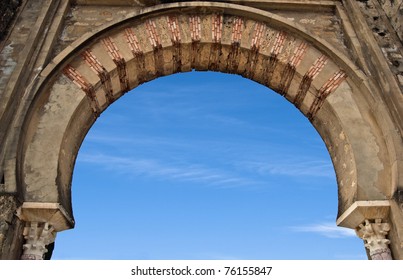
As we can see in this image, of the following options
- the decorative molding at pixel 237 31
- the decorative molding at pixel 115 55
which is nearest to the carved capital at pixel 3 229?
the decorative molding at pixel 115 55

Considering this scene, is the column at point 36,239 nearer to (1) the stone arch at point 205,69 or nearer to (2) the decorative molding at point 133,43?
(1) the stone arch at point 205,69

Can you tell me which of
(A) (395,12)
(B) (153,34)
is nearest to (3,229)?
(B) (153,34)

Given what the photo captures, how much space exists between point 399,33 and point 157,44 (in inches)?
121

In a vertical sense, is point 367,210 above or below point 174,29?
below

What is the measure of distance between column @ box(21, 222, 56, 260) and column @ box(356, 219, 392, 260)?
325 centimetres

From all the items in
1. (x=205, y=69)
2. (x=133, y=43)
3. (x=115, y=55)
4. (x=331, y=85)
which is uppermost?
(x=205, y=69)

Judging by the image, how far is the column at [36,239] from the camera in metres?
4.08

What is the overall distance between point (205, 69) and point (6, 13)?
264 cm

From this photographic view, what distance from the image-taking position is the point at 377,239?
14.0 ft

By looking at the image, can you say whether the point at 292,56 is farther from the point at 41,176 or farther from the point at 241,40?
the point at 41,176

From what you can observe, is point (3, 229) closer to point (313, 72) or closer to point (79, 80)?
point (79, 80)

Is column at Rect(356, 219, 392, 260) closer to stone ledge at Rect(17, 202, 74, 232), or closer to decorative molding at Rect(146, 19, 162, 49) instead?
stone ledge at Rect(17, 202, 74, 232)

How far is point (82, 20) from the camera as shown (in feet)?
18.1
